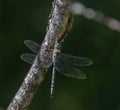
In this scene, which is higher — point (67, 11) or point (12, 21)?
point (67, 11)

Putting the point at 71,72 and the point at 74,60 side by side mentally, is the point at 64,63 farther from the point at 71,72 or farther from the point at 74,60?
the point at 74,60

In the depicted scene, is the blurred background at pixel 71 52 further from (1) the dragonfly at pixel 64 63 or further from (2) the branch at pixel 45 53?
(2) the branch at pixel 45 53

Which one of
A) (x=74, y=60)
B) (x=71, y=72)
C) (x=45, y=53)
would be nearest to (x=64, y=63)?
(x=71, y=72)

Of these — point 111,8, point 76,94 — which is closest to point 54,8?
point 111,8

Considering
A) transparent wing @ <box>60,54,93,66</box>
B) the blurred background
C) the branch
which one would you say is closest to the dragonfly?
transparent wing @ <box>60,54,93,66</box>

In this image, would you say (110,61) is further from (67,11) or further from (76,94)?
(67,11)

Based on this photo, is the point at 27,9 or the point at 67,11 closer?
the point at 67,11

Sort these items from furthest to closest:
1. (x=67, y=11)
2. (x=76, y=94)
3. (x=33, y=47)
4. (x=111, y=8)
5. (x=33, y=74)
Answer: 1. (x=76, y=94)
2. (x=111, y=8)
3. (x=33, y=47)
4. (x=33, y=74)
5. (x=67, y=11)
